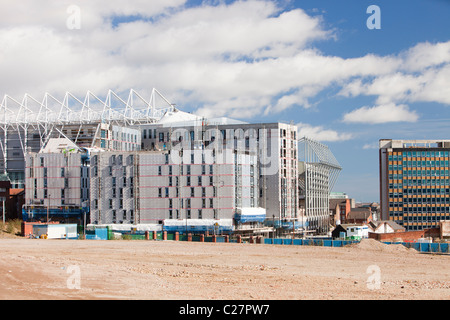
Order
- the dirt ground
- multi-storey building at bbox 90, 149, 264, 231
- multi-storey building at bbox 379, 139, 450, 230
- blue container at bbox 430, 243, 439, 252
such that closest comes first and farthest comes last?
1. the dirt ground
2. blue container at bbox 430, 243, 439, 252
3. multi-storey building at bbox 90, 149, 264, 231
4. multi-storey building at bbox 379, 139, 450, 230

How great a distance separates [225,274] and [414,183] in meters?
131

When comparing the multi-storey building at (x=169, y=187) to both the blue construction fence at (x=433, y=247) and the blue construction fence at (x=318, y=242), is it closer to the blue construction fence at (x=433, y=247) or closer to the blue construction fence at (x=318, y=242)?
the blue construction fence at (x=318, y=242)

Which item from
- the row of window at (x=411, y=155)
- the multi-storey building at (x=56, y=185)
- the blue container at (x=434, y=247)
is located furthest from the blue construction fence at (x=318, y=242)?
the row of window at (x=411, y=155)

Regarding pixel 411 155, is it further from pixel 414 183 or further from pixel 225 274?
pixel 225 274

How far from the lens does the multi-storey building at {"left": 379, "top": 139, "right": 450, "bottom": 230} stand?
16862 cm

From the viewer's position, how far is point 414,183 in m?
170

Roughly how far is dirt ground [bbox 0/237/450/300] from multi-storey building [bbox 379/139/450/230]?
9461cm

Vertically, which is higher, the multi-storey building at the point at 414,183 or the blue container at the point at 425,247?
the multi-storey building at the point at 414,183

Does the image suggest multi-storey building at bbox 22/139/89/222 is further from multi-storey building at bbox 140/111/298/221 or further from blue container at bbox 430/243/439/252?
blue container at bbox 430/243/439/252

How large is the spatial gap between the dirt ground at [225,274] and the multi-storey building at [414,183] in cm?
9461

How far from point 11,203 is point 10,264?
8739cm

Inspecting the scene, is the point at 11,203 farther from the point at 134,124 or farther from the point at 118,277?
the point at 118,277

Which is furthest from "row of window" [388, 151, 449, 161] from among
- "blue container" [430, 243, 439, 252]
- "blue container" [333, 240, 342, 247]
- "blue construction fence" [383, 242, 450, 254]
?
"blue container" [430, 243, 439, 252]

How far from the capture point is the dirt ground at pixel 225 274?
37.4 metres
